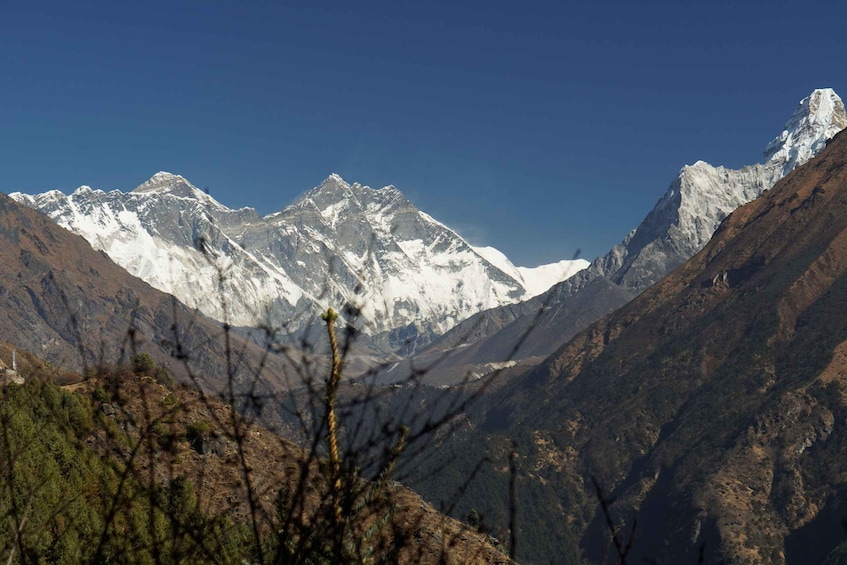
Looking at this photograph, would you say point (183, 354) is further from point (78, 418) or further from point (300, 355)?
point (78, 418)

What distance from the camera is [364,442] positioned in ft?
34.4

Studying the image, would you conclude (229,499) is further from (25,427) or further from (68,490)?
(68,490)

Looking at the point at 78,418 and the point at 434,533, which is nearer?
the point at 434,533

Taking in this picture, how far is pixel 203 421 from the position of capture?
7325cm

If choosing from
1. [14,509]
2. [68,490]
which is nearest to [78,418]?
[68,490]

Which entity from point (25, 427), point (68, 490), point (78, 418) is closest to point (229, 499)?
point (78, 418)

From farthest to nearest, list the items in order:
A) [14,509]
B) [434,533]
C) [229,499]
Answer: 1. [229,499]
2. [434,533]
3. [14,509]

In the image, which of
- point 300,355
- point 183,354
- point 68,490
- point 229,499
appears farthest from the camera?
point 229,499

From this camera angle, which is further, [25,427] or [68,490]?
[25,427]

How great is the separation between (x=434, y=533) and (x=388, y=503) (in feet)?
151

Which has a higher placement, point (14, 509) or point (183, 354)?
point (183, 354)

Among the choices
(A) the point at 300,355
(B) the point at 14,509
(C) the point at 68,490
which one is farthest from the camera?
(C) the point at 68,490

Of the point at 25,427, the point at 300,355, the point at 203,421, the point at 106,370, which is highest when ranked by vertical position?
the point at 203,421

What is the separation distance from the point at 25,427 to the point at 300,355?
4471 centimetres
